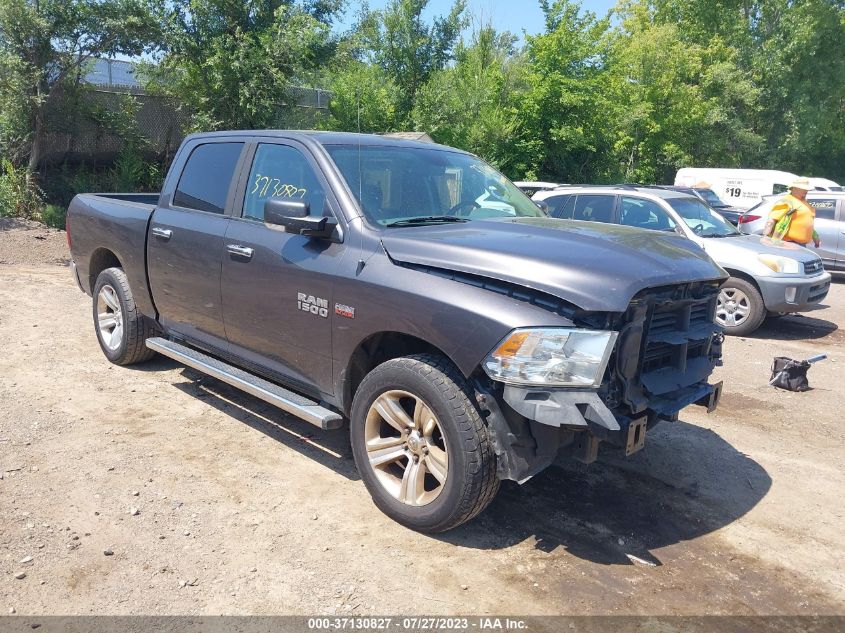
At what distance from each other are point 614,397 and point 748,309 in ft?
20.9

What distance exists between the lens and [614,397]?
351cm

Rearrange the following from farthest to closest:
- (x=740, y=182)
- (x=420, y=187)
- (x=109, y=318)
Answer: (x=740, y=182), (x=109, y=318), (x=420, y=187)

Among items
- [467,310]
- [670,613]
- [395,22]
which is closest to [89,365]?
Answer: [467,310]

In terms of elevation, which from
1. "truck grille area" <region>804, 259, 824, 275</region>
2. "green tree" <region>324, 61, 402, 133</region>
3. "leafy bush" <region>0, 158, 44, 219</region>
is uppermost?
"green tree" <region>324, 61, 402, 133</region>

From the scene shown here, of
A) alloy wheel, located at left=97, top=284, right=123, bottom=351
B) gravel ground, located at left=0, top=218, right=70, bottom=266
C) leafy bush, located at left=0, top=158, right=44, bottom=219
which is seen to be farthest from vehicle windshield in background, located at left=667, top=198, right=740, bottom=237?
leafy bush, located at left=0, top=158, right=44, bottom=219

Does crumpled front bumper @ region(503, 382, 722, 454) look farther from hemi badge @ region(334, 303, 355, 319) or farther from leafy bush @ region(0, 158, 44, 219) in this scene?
leafy bush @ region(0, 158, 44, 219)

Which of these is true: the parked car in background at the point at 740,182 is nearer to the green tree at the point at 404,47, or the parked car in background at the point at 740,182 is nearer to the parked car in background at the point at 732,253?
A: the green tree at the point at 404,47

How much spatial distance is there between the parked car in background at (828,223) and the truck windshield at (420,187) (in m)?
10.3

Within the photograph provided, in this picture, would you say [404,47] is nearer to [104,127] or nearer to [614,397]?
[104,127]

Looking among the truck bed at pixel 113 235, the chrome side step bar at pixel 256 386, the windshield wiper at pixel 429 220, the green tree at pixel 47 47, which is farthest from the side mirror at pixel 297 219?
the green tree at pixel 47 47

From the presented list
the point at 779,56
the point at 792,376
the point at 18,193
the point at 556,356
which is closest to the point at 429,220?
the point at 556,356

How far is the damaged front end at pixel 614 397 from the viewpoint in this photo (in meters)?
3.29

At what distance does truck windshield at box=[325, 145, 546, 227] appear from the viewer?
433 cm

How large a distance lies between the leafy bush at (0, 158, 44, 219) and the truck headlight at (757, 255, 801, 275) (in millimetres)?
12446
